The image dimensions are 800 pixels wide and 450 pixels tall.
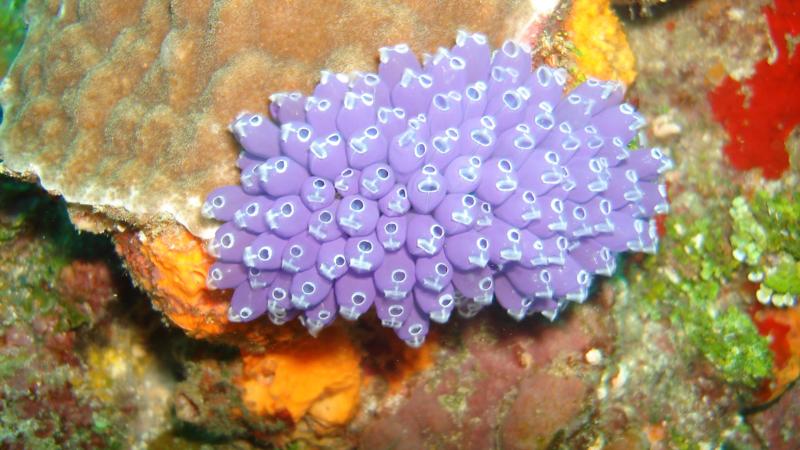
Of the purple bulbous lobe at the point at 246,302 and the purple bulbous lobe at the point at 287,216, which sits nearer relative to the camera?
the purple bulbous lobe at the point at 287,216

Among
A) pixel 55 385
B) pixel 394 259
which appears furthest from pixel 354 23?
pixel 55 385

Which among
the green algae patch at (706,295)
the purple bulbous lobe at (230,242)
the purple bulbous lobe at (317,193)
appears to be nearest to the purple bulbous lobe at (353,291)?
the purple bulbous lobe at (317,193)

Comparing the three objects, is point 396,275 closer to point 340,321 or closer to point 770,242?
point 340,321

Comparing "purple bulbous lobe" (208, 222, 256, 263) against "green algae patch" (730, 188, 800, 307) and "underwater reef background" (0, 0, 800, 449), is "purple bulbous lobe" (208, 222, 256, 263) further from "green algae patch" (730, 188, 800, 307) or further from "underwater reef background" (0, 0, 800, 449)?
"green algae patch" (730, 188, 800, 307)

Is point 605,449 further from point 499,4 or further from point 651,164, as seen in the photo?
point 499,4

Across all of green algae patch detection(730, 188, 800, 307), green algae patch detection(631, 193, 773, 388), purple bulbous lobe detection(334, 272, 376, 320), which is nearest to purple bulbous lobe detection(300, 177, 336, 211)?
purple bulbous lobe detection(334, 272, 376, 320)

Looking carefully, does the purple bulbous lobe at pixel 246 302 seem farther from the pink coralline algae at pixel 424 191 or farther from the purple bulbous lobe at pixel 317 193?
the purple bulbous lobe at pixel 317 193
